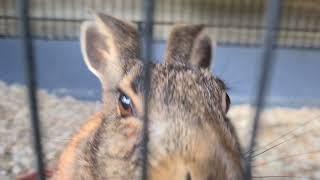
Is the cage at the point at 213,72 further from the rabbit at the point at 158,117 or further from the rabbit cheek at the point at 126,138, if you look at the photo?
the rabbit cheek at the point at 126,138

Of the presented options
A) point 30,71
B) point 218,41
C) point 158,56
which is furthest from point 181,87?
point 218,41

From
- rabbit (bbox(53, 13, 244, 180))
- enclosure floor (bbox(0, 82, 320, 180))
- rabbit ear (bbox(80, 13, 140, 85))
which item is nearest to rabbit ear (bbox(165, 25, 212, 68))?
rabbit (bbox(53, 13, 244, 180))

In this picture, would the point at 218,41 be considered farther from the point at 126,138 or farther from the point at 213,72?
the point at 126,138

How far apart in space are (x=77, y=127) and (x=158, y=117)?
158cm

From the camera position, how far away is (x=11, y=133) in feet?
8.74

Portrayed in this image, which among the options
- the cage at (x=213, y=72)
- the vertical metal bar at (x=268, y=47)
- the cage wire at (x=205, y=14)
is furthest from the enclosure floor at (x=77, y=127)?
the vertical metal bar at (x=268, y=47)

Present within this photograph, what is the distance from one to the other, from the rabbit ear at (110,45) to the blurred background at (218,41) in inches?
48.2

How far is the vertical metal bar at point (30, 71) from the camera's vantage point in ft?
2.55

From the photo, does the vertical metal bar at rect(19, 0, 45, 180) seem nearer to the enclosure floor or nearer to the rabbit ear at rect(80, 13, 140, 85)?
the rabbit ear at rect(80, 13, 140, 85)

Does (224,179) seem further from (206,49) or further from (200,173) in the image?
(206,49)

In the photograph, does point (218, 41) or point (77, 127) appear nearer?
point (77, 127)

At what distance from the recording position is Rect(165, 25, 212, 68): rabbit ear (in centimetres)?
172

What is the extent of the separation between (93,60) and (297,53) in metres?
2.05

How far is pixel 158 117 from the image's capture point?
1.26m
